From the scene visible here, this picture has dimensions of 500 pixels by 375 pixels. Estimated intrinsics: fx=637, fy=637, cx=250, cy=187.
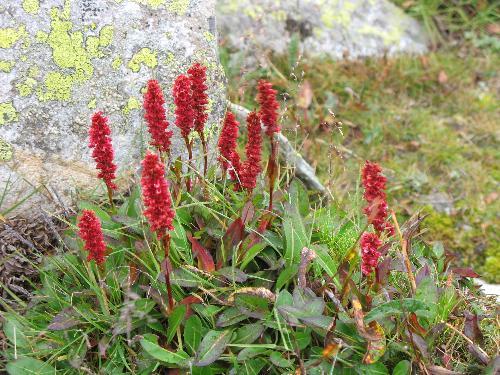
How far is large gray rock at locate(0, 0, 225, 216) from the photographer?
143 inches

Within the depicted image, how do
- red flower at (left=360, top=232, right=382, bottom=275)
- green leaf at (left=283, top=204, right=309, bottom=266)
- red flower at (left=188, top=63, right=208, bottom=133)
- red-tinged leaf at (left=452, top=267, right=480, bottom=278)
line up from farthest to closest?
red-tinged leaf at (left=452, top=267, right=480, bottom=278) < green leaf at (left=283, top=204, right=309, bottom=266) < red flower at (left=188, top=63, right=208, bottom=133) < red flower at (left=360, top=232, right=382, bottom=275)

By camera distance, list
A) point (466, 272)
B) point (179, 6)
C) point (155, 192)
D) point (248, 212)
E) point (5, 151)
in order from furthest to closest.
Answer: point (179, 6) < point (5, 151) < point (466, 272) < point (248, 212) < point (155, 192)

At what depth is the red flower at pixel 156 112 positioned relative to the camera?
9.32 ft

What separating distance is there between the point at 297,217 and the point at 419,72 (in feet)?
12.9

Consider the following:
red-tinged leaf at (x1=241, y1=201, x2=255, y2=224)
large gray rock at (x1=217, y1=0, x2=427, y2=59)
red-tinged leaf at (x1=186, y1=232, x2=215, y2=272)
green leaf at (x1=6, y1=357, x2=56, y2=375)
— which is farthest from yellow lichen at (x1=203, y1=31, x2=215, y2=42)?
green leaf at (x1=6, y1=357, x2=56, y2=375)

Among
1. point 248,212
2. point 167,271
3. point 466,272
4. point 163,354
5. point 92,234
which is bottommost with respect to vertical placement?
point 466,272

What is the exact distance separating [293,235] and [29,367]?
1339mm

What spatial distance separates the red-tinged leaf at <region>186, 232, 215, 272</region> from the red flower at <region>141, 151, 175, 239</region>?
2.02ft

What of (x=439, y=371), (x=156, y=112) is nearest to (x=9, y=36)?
(x=156, y=112)

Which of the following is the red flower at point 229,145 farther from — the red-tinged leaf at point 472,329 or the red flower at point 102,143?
the red-tinged leaf at point 472,329

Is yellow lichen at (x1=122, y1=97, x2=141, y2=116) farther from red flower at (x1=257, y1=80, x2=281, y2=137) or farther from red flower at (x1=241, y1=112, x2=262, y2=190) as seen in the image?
red flower at (x1=257, y1=80, x2=281, y2=137)

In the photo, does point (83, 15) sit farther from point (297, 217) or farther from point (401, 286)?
point (401, 286)

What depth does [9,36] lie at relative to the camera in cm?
363

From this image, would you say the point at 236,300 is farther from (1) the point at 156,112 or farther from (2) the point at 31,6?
(2) the point at 31,6
